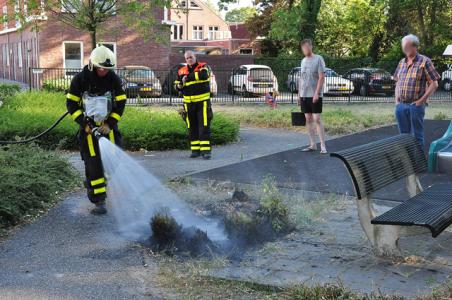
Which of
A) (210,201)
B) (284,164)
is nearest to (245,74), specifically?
(284,164)

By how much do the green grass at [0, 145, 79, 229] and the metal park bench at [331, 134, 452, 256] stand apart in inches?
131

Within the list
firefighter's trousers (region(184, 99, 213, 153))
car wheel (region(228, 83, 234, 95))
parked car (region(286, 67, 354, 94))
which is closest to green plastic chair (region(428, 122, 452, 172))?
firefighter's trousers (region(184, 99, 213, 153))

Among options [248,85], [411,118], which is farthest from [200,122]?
[248,85]

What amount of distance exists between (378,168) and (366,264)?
2.89ft

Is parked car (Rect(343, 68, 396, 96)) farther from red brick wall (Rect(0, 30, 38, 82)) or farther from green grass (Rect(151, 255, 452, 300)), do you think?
green grass (Rect(151, 255, 452, 300))

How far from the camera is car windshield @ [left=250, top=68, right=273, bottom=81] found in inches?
997

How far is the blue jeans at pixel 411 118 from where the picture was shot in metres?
7.79

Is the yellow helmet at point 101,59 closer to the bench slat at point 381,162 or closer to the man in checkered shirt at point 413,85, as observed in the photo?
the bench slat at point 381,162

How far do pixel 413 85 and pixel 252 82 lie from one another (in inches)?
689

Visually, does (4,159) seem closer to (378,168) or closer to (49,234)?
(49,234)

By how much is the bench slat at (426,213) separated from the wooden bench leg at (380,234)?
18 centimetres

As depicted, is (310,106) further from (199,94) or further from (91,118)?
(91,118)

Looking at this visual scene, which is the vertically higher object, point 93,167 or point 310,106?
point 310,106

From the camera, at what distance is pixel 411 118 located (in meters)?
7.83
